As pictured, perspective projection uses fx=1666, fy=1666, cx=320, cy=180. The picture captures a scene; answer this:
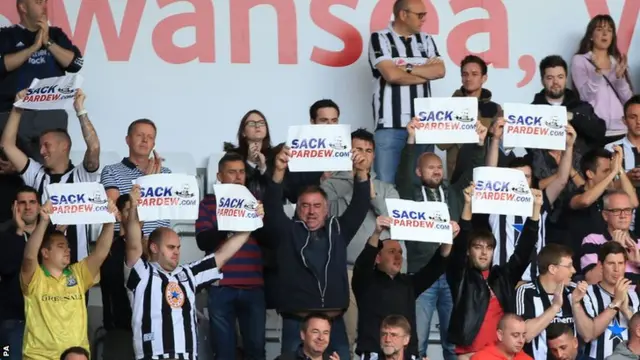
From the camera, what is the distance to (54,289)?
11.1m

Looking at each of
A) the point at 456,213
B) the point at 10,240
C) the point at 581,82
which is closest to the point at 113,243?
the point at 10,240

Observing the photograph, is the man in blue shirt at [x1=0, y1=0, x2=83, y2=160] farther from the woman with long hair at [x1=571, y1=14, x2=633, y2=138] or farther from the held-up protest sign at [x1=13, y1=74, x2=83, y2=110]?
the woman with long hair at [x1=571, y1=14, x2=633, y2=138]

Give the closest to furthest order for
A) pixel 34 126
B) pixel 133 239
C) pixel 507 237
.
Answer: pixel 133 239 < pixel 507 237 < pixel 34 126

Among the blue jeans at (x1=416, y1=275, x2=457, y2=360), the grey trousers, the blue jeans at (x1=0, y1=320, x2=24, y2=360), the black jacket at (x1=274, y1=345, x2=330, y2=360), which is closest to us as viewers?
the black jacket at (x1=274, y1=345, x2=330, y2=360)

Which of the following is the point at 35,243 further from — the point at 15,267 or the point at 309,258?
the point at 309,258

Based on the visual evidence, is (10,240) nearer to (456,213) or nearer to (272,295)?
(272,295)

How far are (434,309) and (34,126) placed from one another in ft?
11.3

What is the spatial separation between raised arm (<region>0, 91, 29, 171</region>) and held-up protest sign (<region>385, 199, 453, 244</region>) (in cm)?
276

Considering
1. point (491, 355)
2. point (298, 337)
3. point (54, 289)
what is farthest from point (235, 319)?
point (491, 355)

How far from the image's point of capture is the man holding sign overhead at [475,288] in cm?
1135

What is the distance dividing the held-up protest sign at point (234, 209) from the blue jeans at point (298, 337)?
736mm

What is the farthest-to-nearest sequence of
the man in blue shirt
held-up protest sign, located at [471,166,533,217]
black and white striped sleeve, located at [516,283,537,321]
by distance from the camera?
the man in blue shirt
held-up protest sign, located at [471,166,533,217]
black and white striped sleeve, located at [516,283,537,321]

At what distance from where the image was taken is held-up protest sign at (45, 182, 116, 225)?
10984 mm

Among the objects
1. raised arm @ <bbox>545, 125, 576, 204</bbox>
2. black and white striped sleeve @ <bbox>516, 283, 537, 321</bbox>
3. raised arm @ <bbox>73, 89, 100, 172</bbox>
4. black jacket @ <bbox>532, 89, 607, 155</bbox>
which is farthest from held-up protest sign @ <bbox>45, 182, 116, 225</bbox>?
black jacket @ <bbox>532, 89, 607, 155</bbox>
